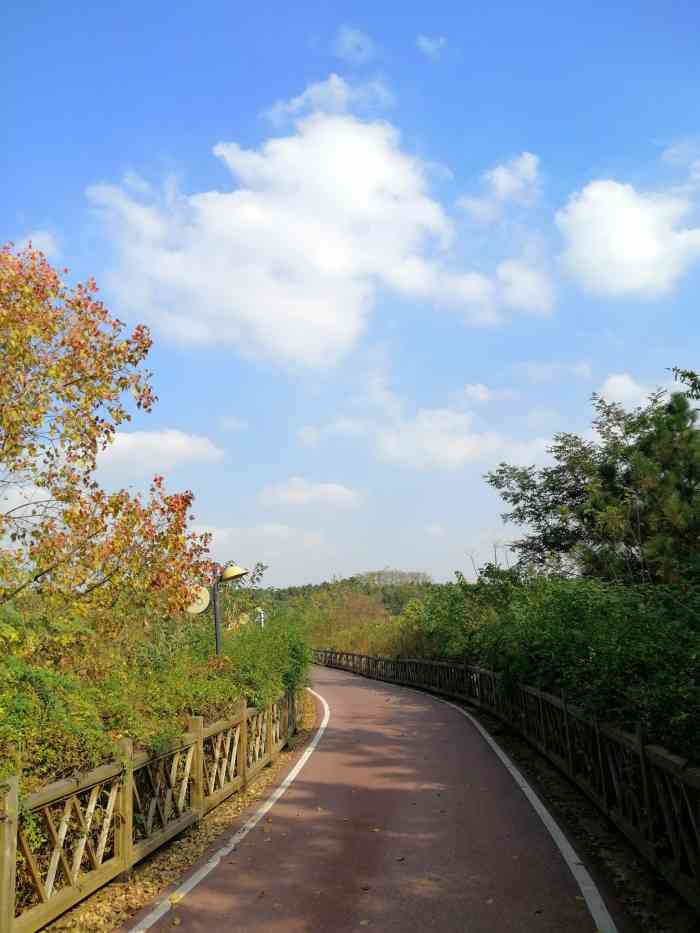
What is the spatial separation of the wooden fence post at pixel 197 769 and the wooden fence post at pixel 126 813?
6.63ft

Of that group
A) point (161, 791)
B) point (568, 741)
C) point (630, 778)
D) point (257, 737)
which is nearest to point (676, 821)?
point (630, 778)

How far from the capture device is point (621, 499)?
2719 centimetres

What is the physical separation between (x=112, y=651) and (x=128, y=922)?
3.90 m

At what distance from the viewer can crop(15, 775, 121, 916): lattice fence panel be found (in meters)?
5.71

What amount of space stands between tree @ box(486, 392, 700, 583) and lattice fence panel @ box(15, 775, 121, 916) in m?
11.9

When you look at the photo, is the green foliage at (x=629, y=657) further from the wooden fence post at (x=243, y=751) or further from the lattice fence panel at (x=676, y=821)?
the wooden fence post at (x=243, y=751)

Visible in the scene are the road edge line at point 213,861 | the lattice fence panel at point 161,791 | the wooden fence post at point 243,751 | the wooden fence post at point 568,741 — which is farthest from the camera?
the wooden fence post at point 243,751

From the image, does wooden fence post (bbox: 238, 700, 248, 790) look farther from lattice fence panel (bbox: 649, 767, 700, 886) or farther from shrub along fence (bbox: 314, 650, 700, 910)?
lattice fence panel (bbox: 649, 767, 700, 886)

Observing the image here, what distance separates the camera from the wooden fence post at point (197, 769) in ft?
30.8

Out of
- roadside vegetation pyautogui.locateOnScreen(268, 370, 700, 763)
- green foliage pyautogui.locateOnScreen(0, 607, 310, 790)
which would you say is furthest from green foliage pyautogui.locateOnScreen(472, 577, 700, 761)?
green foliage pyautogui.locateOnScreen(0, 607, 310, 790)

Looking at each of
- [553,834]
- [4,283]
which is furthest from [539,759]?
[4,283]

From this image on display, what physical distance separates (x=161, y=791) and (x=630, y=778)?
4.97m

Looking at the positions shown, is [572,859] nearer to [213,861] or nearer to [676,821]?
[676,821]

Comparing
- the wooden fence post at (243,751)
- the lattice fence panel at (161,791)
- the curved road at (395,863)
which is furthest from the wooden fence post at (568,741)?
the lattice fence panel at (161,791)
